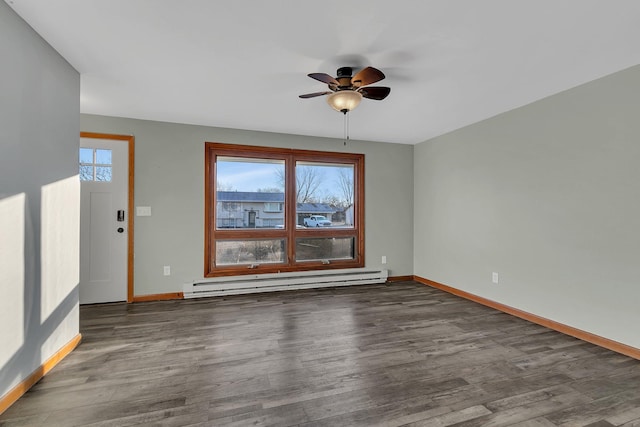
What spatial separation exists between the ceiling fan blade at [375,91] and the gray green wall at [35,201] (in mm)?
2381

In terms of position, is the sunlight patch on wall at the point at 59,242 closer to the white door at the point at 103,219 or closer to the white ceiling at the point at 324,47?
the white ceiling at the point at 324,47

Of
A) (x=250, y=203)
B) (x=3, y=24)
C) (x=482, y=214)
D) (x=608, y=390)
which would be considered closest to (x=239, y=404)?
(x=608, y=390)

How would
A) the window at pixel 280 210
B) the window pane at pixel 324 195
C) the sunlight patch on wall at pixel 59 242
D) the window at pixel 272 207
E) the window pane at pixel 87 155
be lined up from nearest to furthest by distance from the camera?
1. the sunlight patch on wall at pixel 59 242
2. the window pane at pixel 87 155
3. the window at pixel 280 210
4. the window at pixel 272 207
5. the window pane at pixel 324 195

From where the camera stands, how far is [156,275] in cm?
390

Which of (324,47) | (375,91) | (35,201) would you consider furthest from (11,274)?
(375,91)

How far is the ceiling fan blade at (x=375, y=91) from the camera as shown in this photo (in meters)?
2.50

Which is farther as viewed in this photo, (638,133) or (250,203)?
(250,203)

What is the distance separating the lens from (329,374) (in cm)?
213

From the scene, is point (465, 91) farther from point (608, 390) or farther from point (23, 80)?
point (23, 80)

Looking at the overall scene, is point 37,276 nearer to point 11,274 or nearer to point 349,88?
point 11,274

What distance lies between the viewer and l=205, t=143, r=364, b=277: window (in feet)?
13.9

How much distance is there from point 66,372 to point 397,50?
3.44 m

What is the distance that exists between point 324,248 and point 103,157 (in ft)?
10.8

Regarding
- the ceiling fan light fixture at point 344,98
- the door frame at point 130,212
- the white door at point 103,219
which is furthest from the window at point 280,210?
the ceiling fan light fixture at point 344,98
